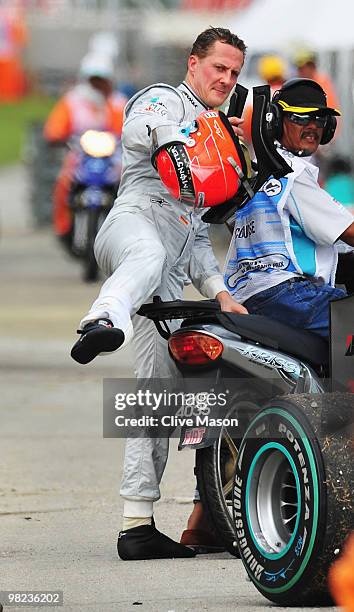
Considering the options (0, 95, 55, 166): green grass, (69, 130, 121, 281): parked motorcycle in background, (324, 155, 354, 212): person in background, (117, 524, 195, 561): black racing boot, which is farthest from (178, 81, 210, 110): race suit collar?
(0, 95, 55, 166): green grass

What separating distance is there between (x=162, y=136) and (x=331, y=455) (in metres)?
1.45

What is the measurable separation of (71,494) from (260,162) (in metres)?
2.42

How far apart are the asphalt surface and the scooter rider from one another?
1047mm

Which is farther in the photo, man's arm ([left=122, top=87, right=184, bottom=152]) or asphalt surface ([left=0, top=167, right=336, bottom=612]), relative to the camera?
man's arm ([left=122, top=87, right=184, bottom=152])

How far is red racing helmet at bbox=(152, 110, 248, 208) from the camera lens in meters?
6.17

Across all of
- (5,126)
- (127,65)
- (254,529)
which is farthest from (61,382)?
(127,65)

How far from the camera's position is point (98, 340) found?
6.00 m

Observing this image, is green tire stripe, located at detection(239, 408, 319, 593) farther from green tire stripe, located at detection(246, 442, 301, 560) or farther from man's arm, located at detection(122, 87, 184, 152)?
man's arm, located at detection(122, 87, 184, 152)

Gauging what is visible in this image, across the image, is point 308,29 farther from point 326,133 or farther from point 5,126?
point 5,126

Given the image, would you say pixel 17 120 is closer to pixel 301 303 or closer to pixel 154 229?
pixel 154 229

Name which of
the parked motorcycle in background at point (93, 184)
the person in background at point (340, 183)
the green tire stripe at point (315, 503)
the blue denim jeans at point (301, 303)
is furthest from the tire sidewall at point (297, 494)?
the parked motorcycle in background at point (93, 184)

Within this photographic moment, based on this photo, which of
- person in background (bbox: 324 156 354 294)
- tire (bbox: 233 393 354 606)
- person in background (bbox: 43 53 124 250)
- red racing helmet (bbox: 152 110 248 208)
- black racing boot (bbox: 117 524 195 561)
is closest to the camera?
tire (bbox: 233 393 354 606)

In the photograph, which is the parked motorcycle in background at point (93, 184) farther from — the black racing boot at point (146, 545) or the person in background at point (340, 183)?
the black racing boot at point (146, 545)

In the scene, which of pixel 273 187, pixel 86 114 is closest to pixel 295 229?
pixel 273 187
